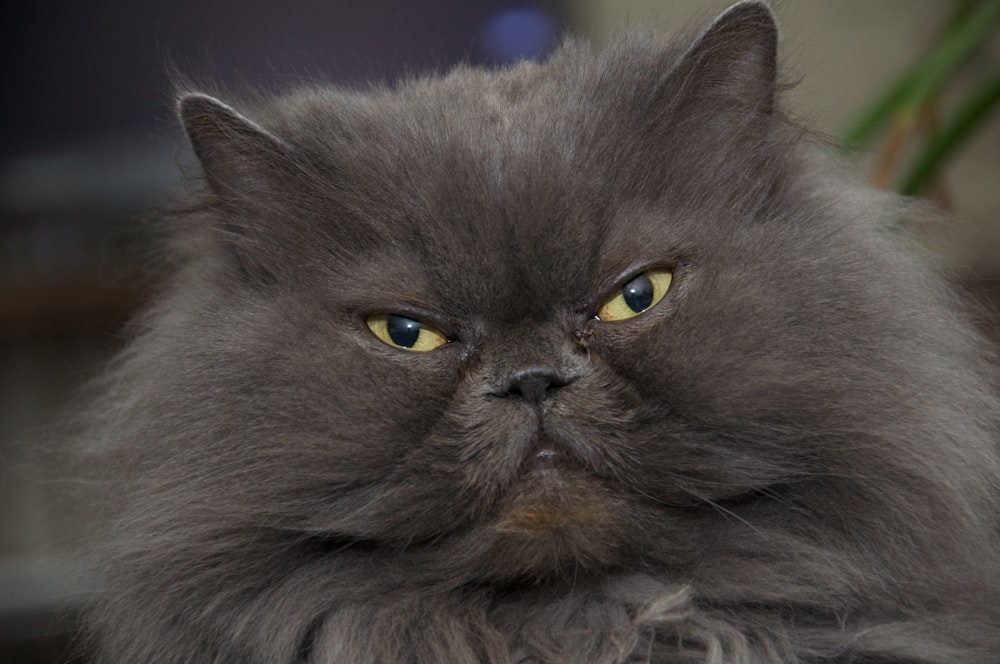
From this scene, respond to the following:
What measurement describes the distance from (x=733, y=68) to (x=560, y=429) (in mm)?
656

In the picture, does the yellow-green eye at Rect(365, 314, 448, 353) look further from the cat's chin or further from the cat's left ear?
the cat's left ear

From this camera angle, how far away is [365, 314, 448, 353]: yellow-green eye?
4.80 ft

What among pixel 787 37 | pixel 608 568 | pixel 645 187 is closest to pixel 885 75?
pixel 787 37

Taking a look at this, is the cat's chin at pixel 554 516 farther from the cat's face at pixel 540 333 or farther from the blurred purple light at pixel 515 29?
the blurred purple light at pixel 515 29

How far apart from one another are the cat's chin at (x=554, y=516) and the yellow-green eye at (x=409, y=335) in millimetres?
230

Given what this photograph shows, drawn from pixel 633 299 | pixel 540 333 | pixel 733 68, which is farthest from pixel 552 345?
pixel 733 68

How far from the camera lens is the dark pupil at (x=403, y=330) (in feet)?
4.83

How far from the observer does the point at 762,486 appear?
4.61ft

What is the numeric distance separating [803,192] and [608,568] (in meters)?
0.67

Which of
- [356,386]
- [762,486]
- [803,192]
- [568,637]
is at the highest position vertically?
[803,192]

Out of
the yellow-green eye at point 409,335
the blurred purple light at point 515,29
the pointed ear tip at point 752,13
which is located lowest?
the yellow-green eye at point 409,335

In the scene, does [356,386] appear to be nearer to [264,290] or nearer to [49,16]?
[264,290]

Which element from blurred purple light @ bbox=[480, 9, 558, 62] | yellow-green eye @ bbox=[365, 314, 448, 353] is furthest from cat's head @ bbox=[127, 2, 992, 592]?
blurred purple light @ bbox=[480, 9, 558, 62]

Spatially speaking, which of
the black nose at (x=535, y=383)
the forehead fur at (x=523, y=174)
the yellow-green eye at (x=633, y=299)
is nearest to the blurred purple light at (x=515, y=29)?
the forehead fur at (x=523, y=174)
